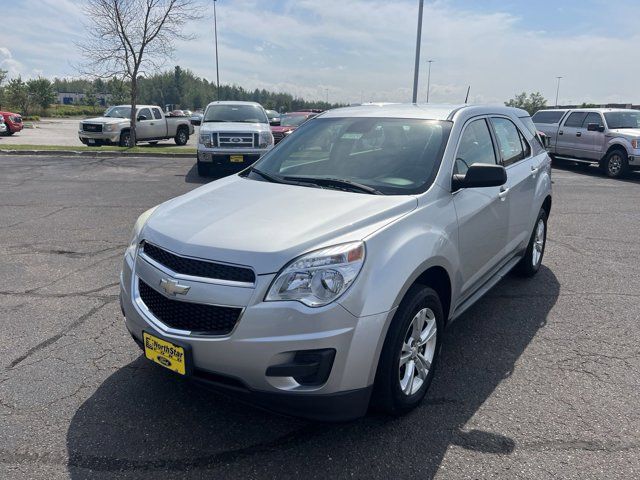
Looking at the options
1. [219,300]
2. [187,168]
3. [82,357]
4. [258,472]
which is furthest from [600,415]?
[187,168]

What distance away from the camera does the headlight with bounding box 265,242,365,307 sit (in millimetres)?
2408

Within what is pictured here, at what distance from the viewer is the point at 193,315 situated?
2.55 meters

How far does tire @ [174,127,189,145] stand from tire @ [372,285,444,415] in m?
21.3

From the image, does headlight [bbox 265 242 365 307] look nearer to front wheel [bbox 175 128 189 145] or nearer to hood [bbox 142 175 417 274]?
hood [bbox 142 175 417 274]

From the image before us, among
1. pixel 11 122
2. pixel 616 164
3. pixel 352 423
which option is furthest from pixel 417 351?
pixel 11 122

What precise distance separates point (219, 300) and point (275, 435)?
90 centimetres

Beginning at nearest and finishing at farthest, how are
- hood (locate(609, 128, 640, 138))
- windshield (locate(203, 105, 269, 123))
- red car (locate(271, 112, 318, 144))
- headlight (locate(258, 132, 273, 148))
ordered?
1. headlight (locate(258, 132, 273, 148))
2. windshield (locate(203, 105, 269, 123))
3. hood (locate(609, 128, 640, 138))
4. red car (locate(271, 112, 318, 144))

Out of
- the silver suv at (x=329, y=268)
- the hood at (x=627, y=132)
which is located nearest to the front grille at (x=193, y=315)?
the silver suv at (x=329, y=268)

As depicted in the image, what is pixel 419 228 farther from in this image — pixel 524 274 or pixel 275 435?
pixel 524 274

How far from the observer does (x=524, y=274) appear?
211 inches

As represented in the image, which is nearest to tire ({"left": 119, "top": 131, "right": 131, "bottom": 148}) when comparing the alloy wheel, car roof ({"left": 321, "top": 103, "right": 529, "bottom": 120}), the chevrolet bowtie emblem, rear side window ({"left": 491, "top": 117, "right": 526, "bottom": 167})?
car roof ({"left": 321, "top": 103, "right": 529, "bottom": 120})

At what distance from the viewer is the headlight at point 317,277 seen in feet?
7.90

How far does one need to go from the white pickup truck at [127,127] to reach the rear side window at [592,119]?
14.9 metres

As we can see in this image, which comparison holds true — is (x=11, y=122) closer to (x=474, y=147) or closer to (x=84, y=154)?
(x=84, y=154)
